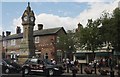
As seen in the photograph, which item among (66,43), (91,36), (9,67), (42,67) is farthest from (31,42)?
(66,43)

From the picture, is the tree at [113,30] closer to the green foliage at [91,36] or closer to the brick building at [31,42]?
the green foliage at [91,36]

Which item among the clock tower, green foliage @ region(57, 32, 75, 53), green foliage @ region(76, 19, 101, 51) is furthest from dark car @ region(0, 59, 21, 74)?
green foliage @ region(57, 32, 75, 53)

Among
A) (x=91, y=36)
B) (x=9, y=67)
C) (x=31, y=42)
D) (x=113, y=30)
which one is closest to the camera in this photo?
(x=9, y=67)

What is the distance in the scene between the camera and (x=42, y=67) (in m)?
27.4

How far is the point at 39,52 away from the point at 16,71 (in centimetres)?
3547

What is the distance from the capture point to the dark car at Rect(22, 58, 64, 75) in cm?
2723

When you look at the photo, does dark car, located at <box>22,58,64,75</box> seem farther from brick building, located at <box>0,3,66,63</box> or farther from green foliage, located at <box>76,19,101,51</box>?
green foliage, located at <box>76,19,101,51</box>

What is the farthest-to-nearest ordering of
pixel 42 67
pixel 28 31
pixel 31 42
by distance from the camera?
pixel 28 31
pixel 31 42
pixel 42 67

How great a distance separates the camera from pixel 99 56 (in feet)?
184

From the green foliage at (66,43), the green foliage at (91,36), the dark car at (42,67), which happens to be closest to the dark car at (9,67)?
the dark car at (42,67)

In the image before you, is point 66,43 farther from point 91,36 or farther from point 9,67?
point 9,67

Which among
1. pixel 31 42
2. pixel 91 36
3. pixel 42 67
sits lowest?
pixel 42 67

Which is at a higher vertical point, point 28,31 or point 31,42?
point 28,31

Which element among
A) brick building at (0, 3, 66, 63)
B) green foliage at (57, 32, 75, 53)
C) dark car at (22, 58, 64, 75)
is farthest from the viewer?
green foliage at (57, 32, 75, 53)
